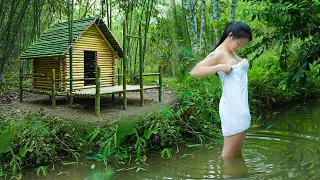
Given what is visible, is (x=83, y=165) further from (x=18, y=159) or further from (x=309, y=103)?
(x=309, y=103)

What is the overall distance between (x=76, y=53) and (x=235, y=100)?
6115 millimetres

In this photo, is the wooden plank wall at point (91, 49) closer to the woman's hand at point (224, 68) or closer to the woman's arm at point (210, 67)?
the woman's arm at point (210, 67)

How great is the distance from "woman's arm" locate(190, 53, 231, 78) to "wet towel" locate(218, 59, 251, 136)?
148 millimetres

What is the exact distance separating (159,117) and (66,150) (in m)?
1.70

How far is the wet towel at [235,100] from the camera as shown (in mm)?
3291

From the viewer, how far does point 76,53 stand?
8531 mm

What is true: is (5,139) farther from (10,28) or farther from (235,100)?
(10,28)

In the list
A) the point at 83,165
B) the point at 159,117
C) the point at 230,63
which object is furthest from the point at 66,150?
the point at 230,63

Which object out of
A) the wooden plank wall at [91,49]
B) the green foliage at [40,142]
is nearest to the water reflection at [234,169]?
the green foliage at [40,142]

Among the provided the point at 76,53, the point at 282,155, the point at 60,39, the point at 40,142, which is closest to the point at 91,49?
the point at 76,53

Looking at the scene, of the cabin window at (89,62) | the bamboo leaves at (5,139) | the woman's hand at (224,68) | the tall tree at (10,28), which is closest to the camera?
the woman's hand at (224,68)

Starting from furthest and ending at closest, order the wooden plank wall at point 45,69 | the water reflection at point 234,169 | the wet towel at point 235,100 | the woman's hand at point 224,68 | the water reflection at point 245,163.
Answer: the wooden plank wall at point 45,69
the water reflection at point 245,163
the water reflection at point 234,169
the wet towel at point 235,100
the woman's hand at point 224,68

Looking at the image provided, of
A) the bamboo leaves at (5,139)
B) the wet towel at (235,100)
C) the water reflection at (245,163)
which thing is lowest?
the water reflection at (245,163)

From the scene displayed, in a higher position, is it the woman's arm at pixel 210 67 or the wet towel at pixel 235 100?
the woman's arm at pixel 210 67
